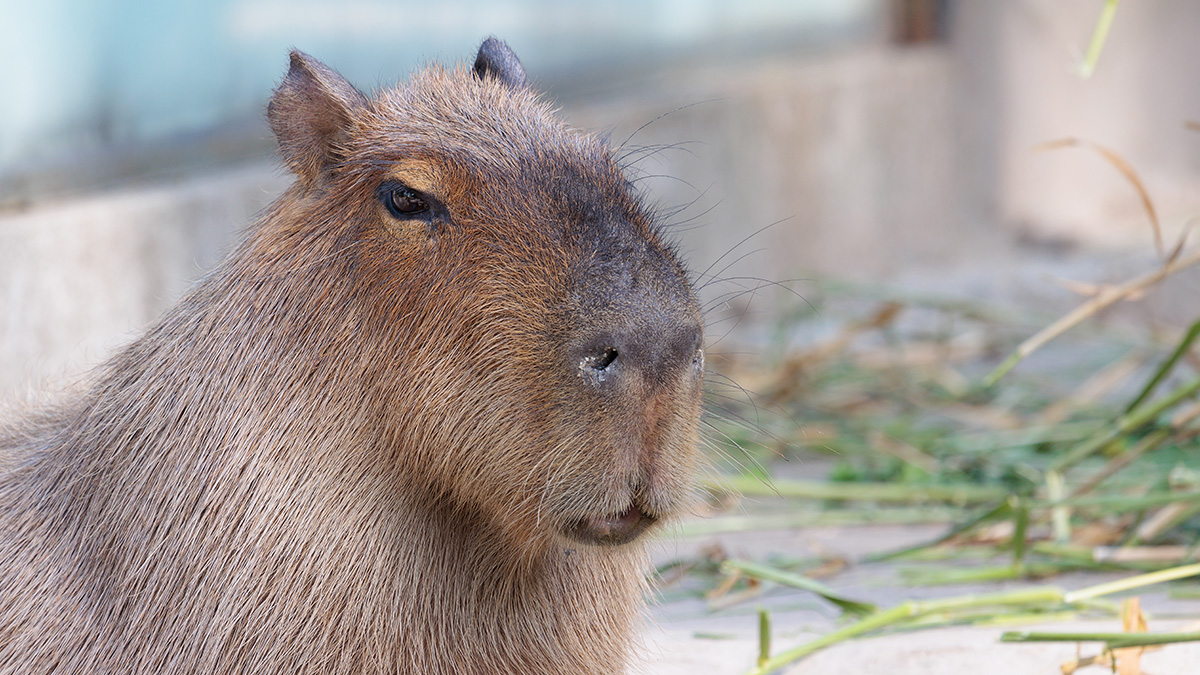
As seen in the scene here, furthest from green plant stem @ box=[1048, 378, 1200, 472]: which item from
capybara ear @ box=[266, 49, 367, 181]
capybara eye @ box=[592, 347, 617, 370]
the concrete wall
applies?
capybara ear @ box=[266, 49, 367, 181]

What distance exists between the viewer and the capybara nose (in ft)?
5.11

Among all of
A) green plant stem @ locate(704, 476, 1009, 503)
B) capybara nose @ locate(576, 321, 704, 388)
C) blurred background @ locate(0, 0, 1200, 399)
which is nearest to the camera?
capybara nose @ locate(576, 321, 704, 388)

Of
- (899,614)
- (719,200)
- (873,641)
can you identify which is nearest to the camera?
(899,614)

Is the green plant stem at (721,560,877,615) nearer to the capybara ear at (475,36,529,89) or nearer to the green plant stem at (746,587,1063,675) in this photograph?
the green plant stem at (746,587,1063,675)

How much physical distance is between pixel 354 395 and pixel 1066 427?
3.03m

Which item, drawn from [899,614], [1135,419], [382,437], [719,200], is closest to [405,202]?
[382,437]

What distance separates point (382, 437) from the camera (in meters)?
1.78

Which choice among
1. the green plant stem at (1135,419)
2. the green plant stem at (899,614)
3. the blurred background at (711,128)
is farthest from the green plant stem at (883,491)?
the green plant stem at (899,614)

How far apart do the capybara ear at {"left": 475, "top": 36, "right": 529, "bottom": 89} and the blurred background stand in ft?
1.26

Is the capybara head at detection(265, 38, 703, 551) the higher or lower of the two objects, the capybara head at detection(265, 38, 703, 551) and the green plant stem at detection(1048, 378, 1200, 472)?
the higher

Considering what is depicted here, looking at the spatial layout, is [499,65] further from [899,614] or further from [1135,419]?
[1135,419]

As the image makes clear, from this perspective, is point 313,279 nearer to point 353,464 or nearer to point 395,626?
point 353,464

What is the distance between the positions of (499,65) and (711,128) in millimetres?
3994

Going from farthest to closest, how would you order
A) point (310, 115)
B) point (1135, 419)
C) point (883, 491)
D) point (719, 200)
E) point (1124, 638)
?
point (719, 200) → point (883, 491) → point (1135, 419) → point (1124, 638) → point (310, 115)
